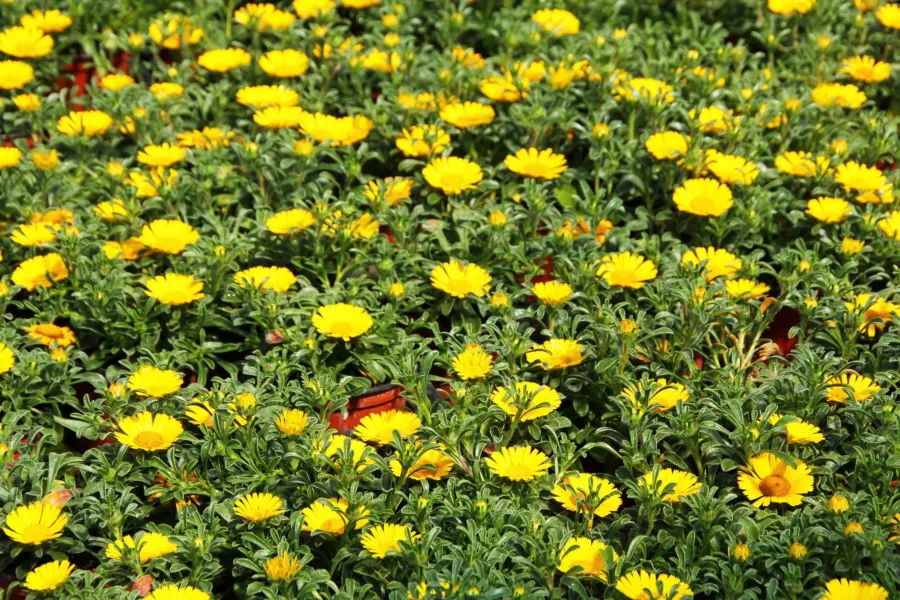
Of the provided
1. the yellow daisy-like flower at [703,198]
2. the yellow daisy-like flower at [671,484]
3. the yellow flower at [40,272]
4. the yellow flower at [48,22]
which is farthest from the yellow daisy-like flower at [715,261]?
the yellow flower at [48,22]

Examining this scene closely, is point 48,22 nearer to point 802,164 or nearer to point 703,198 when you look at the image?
point 703,198

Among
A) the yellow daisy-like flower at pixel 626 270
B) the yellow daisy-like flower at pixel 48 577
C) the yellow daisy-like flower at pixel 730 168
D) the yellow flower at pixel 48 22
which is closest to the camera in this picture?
the yellow daisy-like flower at pixel 48 577

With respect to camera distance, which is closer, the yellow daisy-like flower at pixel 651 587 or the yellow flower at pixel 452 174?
the yellow daisy-like flower at pixel 651 587

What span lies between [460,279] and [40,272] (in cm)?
120

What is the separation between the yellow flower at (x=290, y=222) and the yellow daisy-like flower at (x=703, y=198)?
1.10m

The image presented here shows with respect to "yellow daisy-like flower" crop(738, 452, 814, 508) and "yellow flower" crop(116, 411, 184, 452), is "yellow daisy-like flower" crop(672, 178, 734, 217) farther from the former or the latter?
"yellow flower" crop(116, 411, 184, 452)

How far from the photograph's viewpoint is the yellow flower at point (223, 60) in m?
4.50

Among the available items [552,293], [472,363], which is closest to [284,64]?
[552,293]

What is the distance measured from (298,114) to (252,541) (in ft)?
6.02

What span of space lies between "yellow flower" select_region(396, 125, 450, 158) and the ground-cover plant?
14 millimetres

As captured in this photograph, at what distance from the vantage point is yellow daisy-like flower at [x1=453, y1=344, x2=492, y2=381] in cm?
317

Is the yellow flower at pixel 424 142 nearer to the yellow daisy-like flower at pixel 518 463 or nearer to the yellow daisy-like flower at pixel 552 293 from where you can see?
the yellow daisy-like flower at pixel 552 293

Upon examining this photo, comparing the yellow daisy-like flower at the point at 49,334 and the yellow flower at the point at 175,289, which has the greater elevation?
the yellow flower at the point at 175,289

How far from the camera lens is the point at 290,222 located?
3.68 metres
